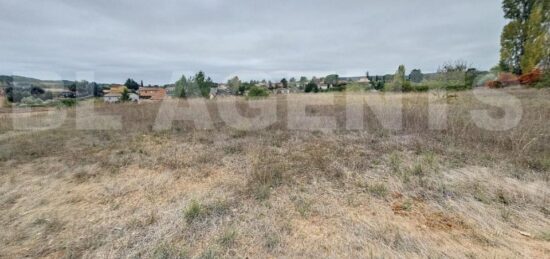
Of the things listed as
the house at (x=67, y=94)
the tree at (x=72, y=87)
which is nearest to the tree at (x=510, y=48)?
the tree at (x=72, y=87)

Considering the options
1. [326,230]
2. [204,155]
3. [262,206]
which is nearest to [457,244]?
[326,230]

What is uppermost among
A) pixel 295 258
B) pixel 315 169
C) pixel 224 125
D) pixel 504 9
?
pixel 504 9

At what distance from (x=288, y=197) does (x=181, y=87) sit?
1700 centimetres

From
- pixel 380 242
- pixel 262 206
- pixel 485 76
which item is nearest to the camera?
pixel 380 242

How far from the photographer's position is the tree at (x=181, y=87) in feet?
56.5

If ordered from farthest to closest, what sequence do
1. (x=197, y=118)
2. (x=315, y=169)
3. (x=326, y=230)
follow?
(x=197, y=118) → (x=315, y=169) → (x=326, y=230)

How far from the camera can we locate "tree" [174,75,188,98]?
17222 millimetres

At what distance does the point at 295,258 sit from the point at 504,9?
22.2 m

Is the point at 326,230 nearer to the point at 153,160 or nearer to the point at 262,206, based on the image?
the point at 262,206

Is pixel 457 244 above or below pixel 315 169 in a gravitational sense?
below

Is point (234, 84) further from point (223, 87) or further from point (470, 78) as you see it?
point (470, 78)

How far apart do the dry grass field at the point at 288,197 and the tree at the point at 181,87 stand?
1252 centimetres

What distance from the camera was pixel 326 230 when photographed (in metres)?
2.12

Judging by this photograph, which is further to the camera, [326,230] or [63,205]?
[63,205]
